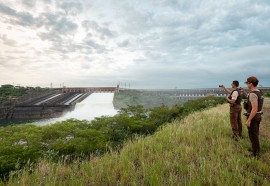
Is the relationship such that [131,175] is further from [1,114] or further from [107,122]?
[1,114]

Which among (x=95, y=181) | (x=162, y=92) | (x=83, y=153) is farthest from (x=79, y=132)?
(x=162, y=92)

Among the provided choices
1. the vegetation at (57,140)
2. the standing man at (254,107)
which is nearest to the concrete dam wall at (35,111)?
the vegetation at (57,140)

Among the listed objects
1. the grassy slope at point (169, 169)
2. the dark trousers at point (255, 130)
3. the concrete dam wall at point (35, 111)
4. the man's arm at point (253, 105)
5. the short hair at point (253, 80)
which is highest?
the short hair at point (253, 80)

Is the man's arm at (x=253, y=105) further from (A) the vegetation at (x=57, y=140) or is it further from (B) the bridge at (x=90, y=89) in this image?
(B) the bridge at (x=90, y=89)

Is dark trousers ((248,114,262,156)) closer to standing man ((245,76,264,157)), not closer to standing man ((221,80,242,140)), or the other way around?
standing man ((245,76,264,157))

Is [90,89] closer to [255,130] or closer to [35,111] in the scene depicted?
[35,111]

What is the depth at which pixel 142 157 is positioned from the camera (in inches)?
284

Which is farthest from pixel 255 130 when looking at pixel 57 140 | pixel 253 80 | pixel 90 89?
pixel 90 89

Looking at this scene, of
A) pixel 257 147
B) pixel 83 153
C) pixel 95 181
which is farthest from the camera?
pixel 83 153

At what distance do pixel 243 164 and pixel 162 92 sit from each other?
239ft

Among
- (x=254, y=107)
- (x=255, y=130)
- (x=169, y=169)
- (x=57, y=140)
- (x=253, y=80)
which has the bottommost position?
(x=169, y=169)

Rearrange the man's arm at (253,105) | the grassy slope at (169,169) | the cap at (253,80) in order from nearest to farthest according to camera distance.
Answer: the grassy slope at (169,169) < the man's arm at (253,105) < the cap at (253,80)

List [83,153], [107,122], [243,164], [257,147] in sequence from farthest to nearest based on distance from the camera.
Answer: [107,122] → [83,153] → [257,147] → [243,164]

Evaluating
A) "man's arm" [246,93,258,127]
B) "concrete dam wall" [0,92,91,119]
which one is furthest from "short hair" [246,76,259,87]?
"concrete dam wall" [0,92,91,119]
